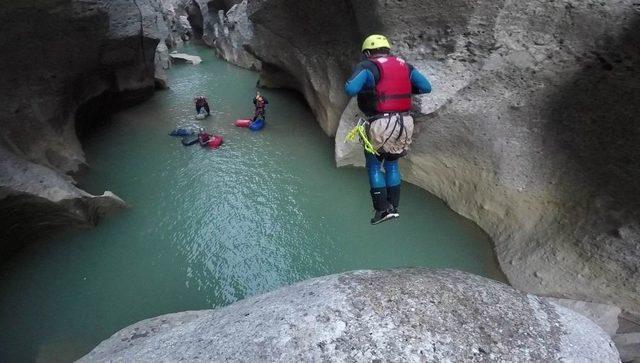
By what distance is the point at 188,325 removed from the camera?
3.90m

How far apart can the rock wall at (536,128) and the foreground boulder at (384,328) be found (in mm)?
2573

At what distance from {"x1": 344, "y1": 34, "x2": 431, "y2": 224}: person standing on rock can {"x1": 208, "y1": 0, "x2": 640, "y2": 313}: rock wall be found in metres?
2.87

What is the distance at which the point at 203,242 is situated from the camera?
7293 millimetres

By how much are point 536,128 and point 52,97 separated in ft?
36.0

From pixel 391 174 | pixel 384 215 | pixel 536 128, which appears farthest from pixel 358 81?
pixel 536 128

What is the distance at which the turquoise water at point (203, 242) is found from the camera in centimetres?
600

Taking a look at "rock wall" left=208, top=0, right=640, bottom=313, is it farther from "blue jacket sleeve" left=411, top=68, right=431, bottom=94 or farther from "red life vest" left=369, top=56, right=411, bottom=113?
"red life vest" left=369, top=56, right=411, bottom=113

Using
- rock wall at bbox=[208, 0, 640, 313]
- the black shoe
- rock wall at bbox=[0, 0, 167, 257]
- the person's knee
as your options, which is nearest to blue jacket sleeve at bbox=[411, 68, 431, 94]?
the person's knee

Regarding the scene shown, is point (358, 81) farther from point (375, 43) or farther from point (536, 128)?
point (536, 128)

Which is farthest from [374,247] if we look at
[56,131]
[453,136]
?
[56,131]

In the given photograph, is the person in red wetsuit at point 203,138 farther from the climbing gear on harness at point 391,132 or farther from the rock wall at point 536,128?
the climbing gear on harness at point 391,132

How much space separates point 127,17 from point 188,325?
1220cm

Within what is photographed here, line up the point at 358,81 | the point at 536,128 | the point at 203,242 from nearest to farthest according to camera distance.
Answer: the point at 358,81 → the point at 536,128 → the point at 203,242

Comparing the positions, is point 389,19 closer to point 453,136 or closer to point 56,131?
point 453,136
